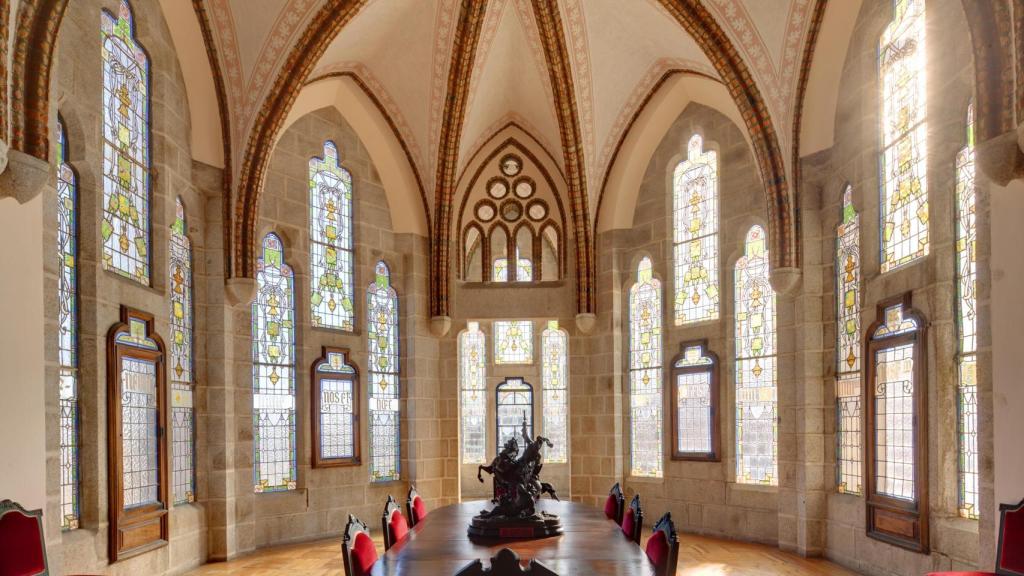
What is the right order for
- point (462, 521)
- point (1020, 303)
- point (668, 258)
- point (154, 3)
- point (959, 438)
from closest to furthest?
point (1020, 303) → point (462, 521) → point (959, 438) → point (154, 3) → point (668, 258)

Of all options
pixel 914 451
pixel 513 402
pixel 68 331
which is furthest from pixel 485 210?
pixel 914 451

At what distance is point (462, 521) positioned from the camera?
697cm

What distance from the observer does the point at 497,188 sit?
15.3m

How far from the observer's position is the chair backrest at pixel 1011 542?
5.76 metres

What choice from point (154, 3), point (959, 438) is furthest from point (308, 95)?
point (959, 438)

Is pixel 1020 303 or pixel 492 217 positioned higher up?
pixel 492 217

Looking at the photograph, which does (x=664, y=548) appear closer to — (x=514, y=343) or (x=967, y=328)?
(x=967, y=328)

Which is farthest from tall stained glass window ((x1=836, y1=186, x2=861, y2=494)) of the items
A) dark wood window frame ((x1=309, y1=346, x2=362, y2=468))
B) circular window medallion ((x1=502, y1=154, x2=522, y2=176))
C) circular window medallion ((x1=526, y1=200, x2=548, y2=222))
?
dark wood window frame ((x1=309, y1=346, x2=362, y2=468))

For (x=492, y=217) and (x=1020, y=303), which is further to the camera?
(x=492, y=217)

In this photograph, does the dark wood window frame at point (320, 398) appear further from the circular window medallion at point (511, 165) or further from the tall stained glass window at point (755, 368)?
the tall stained glass window at point (755, 368)

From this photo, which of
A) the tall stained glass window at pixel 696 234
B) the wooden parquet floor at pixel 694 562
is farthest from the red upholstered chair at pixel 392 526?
the tall stained glass window at pixel 696 234

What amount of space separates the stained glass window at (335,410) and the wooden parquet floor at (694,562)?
150 cm

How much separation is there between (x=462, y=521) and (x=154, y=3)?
23.5ft

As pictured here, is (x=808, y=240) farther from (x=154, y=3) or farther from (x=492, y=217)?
(x=154, y=3)
